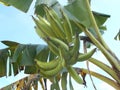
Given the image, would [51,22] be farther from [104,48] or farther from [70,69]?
[104,48]

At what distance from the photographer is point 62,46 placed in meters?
1.44

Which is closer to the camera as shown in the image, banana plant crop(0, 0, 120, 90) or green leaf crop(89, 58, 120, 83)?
banana plant crop(0, 0, 120, 90)

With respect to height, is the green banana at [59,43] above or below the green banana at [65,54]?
above

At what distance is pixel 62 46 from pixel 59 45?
0.07ft

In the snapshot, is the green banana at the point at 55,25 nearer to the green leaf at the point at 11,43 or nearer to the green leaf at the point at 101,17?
the green leaf at the point at 101,17

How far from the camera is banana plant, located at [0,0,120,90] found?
148 centimetres

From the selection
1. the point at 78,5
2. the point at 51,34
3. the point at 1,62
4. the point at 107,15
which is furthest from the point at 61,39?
the point at 1,62

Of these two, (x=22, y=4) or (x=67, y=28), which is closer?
(x=67, y=28)

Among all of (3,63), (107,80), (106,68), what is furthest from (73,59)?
(3,63)

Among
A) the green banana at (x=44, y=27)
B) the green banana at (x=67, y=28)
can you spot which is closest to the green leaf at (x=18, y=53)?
the green banana at (x=44, y=27)

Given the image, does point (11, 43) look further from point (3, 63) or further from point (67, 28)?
point (67, 28)

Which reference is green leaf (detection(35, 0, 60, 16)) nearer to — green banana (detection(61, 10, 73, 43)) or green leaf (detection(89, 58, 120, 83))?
green banana (detection(61, 10, 73, 43))

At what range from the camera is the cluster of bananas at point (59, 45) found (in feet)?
4.75

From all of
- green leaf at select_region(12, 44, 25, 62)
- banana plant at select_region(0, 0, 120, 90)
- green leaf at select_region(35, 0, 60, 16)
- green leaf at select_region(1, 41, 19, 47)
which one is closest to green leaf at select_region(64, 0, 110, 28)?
banana plant at select_region(0, 0, 120, 90)
